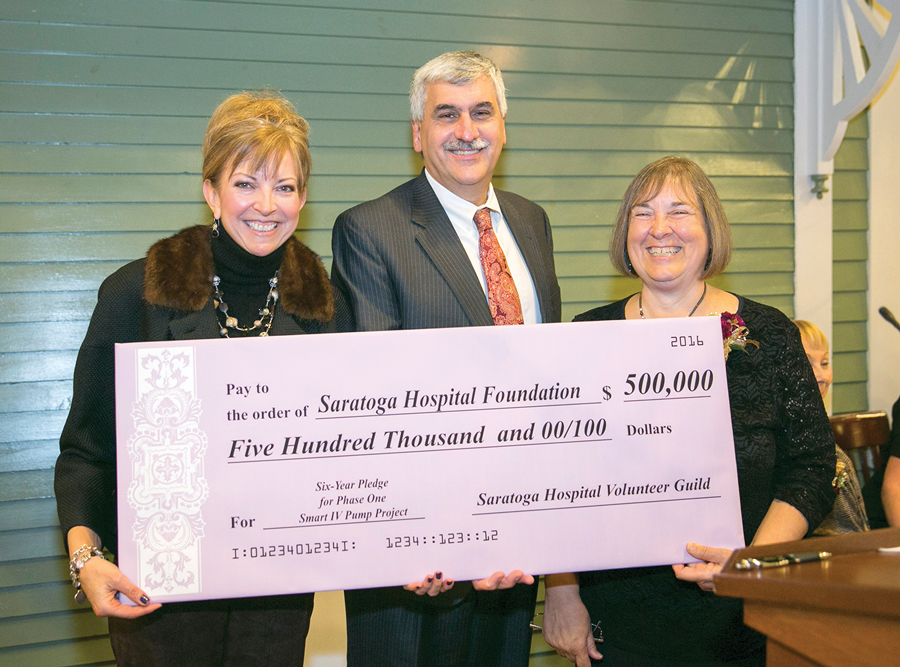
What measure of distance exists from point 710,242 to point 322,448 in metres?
1.17

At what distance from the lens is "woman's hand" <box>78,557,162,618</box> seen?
1.47 m

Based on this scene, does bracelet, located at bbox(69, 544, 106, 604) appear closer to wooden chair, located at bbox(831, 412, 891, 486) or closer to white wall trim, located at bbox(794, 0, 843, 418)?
wooden chair, located at bbox(831, 412, 891, 486)

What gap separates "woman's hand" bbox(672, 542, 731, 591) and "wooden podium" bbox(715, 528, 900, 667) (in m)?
0.43

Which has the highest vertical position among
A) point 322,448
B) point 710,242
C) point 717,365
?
point 710,242

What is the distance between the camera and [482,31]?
3.27 meters

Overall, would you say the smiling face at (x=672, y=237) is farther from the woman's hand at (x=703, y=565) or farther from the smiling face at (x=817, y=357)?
the smiling face at (x=817, y=357)

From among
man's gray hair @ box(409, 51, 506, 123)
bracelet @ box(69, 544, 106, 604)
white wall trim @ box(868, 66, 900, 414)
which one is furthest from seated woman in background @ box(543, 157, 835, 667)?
white wall trim @ box(868, 66, 900, 414)

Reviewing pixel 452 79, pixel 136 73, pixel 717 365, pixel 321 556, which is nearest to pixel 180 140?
pixel 136 73

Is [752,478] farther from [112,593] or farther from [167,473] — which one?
[112,593]

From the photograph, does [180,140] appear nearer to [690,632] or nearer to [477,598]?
[477,598]

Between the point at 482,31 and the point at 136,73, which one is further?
the point at 482,31

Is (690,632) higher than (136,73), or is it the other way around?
(136,73)

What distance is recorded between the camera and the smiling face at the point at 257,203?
67.4 inches

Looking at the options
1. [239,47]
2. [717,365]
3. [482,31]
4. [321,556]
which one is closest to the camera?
[321,556]
